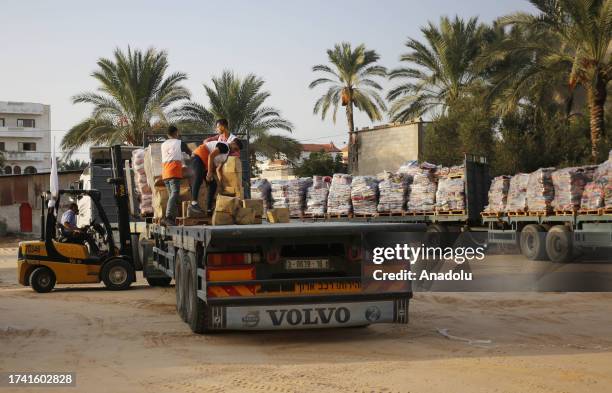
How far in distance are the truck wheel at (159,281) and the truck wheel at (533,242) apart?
9.31 meters

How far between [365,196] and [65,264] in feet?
36.6

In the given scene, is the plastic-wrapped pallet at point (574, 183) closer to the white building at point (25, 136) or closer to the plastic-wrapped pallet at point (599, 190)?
the plastic-wrapped pallet at point (599, 190)

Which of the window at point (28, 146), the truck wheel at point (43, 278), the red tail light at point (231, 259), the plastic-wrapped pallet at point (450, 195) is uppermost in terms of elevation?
the window at point (28, 146)

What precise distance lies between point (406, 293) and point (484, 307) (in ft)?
12.4

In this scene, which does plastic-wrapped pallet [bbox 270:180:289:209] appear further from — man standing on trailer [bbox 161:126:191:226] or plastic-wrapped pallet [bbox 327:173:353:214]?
man standing on trailer [bbox 161:126:191:226]

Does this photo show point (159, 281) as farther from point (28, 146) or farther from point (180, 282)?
point (28, 146)

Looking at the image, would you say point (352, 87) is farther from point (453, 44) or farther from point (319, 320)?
point (319, 320)

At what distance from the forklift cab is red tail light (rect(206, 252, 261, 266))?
782cm

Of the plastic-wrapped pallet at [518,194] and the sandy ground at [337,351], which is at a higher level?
the plastic-wrapped pallet at [518,194]

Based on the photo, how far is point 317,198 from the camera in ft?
86.3

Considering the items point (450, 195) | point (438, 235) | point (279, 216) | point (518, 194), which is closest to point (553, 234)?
point (518, 194)

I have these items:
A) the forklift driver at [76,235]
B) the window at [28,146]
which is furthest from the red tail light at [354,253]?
the window at [28,146]

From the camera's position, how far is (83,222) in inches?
853

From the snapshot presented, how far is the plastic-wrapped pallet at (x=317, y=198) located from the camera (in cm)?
2619
